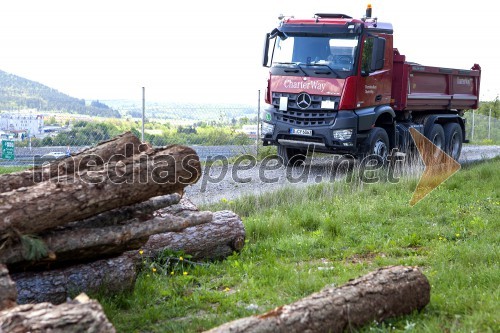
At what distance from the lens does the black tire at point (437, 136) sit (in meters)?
→ 17.5

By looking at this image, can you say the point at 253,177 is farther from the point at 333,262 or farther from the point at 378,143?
the point at 333,262

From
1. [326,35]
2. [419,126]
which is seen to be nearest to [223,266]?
[326,35]

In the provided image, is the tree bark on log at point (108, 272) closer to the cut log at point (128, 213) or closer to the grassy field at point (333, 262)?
the grassy field at point (333, 262)

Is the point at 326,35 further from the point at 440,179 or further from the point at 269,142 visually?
the point at 440,179

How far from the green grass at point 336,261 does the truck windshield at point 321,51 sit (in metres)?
3.82

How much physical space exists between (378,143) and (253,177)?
298cm

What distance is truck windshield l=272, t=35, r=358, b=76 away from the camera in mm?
14086

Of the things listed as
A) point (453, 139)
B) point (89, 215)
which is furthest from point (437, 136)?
point (89, 215)

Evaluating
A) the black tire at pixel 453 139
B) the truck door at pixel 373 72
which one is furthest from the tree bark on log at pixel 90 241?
the black tire at pixel 453 139

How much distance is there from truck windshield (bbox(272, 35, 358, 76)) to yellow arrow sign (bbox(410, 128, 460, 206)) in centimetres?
286

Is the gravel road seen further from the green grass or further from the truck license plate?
the green grass

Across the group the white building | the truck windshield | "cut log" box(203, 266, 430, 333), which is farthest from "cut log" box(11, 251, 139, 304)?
the white building

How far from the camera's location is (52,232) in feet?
18.4

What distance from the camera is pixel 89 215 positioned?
558cm
